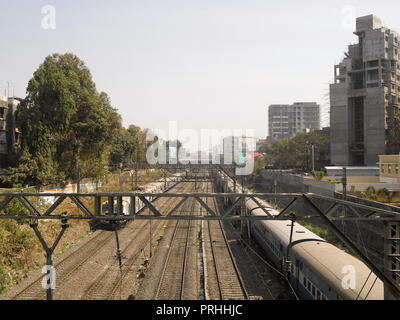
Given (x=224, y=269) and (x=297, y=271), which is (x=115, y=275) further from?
(x=297, y=271)

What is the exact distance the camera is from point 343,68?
6831 centimetres

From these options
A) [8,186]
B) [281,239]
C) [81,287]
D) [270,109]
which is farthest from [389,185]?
[270,109]

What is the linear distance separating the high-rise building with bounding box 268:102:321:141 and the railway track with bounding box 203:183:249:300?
130605mm

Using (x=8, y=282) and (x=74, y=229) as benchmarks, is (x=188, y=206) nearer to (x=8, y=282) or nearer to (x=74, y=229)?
(x=74, y=229)

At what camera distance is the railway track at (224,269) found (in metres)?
15.0

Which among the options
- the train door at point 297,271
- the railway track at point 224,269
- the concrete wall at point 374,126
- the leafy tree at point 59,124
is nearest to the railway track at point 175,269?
the railway track at point 224,269

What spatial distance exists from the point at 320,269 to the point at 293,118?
149195 mm

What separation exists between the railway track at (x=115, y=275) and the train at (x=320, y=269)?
8.18 m

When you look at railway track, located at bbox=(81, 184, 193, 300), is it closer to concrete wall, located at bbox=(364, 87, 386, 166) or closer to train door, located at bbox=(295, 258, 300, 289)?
train door, located at bbox=(295, 258, 300, 289)

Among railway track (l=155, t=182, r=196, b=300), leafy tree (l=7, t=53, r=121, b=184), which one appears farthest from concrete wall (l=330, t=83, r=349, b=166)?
leafy tree (l=7, t=53, r=121, b=184)

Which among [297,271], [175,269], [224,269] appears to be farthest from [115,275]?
[297,271]

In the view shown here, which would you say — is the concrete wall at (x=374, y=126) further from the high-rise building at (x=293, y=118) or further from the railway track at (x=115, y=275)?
the high-rise building at (x=293, y=118)

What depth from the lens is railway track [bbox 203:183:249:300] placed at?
591 inches

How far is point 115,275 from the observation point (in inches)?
683
